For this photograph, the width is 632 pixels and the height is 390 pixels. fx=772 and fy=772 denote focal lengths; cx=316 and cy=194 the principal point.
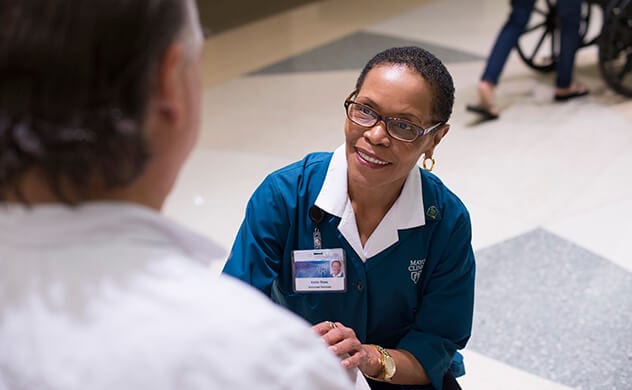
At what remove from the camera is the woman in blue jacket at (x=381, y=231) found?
5.22ft

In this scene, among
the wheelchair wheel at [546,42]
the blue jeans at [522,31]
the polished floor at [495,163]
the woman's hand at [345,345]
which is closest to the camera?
the woman's hand at [345,345]

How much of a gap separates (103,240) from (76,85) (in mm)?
130

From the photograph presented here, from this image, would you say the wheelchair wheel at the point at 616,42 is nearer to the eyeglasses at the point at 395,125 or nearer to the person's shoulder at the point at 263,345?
the eyeglasses at the point at 395,125

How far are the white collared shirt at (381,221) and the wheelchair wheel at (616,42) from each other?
9.08ft

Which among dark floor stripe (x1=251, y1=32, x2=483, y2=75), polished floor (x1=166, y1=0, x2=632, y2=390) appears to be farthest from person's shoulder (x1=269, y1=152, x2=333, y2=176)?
dark floor stripe (x1=251, y1=32, x2=483, y2=75)

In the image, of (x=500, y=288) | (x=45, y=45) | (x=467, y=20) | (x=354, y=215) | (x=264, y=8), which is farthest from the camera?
(x=264, y=8)

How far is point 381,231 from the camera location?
1.64 metres

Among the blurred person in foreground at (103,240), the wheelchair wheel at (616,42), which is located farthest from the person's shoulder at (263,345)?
the wheelchair wheel at (616,42)

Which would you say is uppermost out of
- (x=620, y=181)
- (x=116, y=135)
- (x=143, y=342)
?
(x=116, y=135)

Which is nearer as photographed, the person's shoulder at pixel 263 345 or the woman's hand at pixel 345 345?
the person's shoulder at pixel 263 345

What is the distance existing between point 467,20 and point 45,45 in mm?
5206

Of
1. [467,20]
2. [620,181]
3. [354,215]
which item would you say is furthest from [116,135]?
[467,20]

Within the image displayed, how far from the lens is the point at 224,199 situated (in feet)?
11.1

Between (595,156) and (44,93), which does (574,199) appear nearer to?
(595,156)
